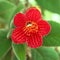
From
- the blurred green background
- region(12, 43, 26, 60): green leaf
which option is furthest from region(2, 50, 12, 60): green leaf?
region(12, 43, 26, 60): green leaf

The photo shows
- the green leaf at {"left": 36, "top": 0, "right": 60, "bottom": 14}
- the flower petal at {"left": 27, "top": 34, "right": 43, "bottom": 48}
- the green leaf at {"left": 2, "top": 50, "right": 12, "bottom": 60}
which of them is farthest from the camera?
the green leaf at {"left": 36, "top": 0, "right": 60, "bottom": 14}

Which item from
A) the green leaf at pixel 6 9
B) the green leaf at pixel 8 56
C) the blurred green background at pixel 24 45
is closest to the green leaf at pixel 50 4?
the blurred green background at pixel 24 45

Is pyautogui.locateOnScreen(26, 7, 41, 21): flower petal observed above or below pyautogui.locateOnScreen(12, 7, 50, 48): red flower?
above

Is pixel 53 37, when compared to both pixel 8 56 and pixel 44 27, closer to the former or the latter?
pixel 44 27

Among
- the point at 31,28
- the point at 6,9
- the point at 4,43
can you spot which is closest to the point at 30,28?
the point at 31,28

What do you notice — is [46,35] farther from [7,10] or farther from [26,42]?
[7,10]

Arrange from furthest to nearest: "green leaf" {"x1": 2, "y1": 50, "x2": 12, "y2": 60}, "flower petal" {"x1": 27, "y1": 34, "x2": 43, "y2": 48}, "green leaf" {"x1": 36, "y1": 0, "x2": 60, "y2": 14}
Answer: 1. "green leaf" {"x1": 36, "y1": 0, "x2": 60, "y2": 14}
2. "green leaf" {"x1": 2, "y1": 50, "x2": 12, "y2": 60}
3. "flower petal" {"x1": 27, "y1": 34, "x2": 43, "y2": 48}

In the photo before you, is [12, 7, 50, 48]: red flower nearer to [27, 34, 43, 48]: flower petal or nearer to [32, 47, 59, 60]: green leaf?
[27, 34, 43, 48]: flower petal
